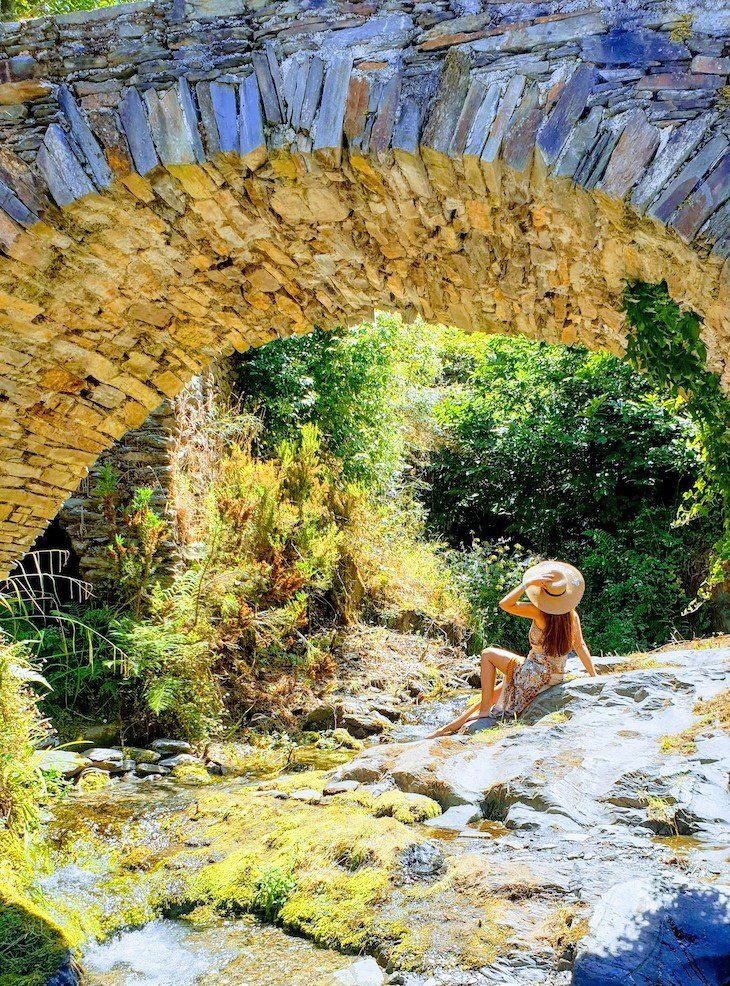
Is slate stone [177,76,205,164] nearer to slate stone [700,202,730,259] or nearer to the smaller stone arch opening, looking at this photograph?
slate stone [700,202,730,259]

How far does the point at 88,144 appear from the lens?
3.02 meters

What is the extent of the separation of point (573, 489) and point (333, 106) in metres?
7.94

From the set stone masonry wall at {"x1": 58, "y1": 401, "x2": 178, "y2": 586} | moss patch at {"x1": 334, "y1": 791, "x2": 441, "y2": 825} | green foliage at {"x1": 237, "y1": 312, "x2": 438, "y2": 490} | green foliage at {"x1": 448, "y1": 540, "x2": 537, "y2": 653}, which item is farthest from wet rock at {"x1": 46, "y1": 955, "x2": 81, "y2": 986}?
green foliage at {"x1": 448, "y1": 540, "x2": 537, "y2": 653}

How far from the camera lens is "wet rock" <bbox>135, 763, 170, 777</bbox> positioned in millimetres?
5383

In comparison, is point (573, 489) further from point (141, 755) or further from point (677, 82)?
point (677, 82)

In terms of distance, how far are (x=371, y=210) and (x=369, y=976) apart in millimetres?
2710

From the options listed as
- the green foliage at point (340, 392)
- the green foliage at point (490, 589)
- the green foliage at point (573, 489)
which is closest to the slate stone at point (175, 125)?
the green foliage at point (340, 392)

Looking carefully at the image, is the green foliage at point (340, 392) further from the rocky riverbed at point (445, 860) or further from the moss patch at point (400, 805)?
the moss patch at point (400, 805)

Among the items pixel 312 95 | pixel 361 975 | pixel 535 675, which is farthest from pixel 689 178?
pixel 535 675

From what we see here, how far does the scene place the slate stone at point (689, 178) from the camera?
7.54ft

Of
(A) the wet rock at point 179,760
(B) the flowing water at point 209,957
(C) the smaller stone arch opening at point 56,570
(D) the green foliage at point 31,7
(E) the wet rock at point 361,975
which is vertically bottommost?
(B) the flowing water at point 209,957

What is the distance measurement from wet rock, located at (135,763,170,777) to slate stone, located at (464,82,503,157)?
14.0 ft

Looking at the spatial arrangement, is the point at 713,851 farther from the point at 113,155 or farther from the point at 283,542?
the point at 283,542

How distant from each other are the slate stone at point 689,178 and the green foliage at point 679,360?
1.18ft
